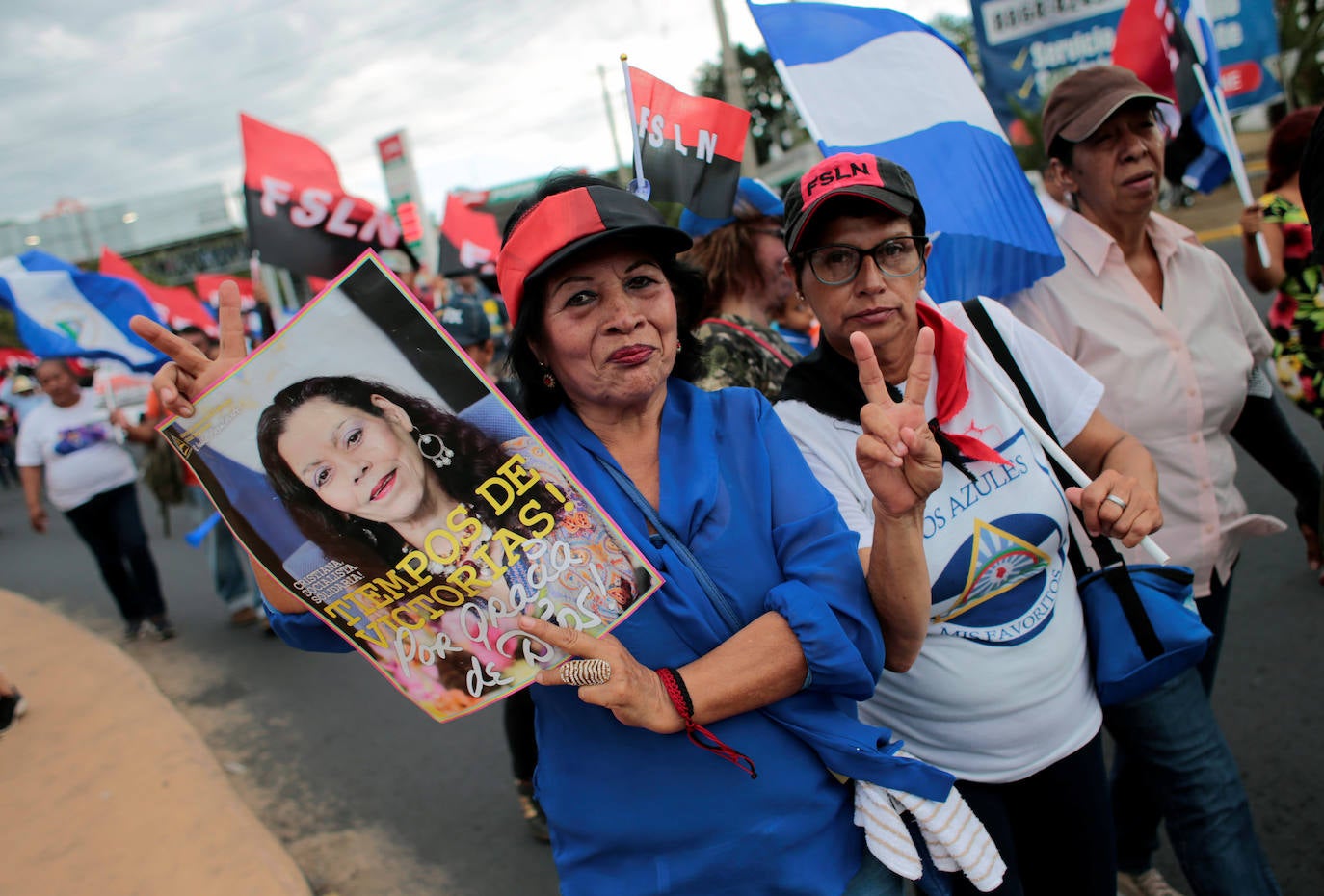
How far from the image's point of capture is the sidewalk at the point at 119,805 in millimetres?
3076

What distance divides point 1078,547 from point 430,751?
10.6 feet

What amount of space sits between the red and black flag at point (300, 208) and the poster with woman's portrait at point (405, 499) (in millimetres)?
3719

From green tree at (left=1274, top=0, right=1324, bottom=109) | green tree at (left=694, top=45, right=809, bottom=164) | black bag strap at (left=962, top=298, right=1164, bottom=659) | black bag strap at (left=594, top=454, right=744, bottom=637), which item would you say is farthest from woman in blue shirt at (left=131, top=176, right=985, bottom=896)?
green tree at (left=694, top=45, right=809, bottom=164)

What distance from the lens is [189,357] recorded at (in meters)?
1.45

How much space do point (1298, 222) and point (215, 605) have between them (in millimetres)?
7201

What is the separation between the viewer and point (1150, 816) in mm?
2578

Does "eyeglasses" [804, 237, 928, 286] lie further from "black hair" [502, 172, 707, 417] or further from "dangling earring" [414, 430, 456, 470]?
"dangling earring" [414, 430, 456, 470]

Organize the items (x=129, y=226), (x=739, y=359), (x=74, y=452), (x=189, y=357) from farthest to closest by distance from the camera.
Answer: (x=129, y=226), (x=74, y=452), (x=739, y=359), (x=189, y=357)

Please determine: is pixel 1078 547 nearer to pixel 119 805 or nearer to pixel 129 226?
pixel 119 805

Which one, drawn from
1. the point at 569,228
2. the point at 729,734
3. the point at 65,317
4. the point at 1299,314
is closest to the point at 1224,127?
the point at 1299,314

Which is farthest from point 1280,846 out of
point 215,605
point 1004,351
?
point 215,605

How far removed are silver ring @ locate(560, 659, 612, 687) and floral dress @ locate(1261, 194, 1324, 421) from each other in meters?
3.53

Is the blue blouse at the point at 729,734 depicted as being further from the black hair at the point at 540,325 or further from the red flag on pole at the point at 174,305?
the red flag on pole at the point at 174,305

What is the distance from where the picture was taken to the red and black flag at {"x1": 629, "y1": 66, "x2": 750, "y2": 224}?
2.37 metres
